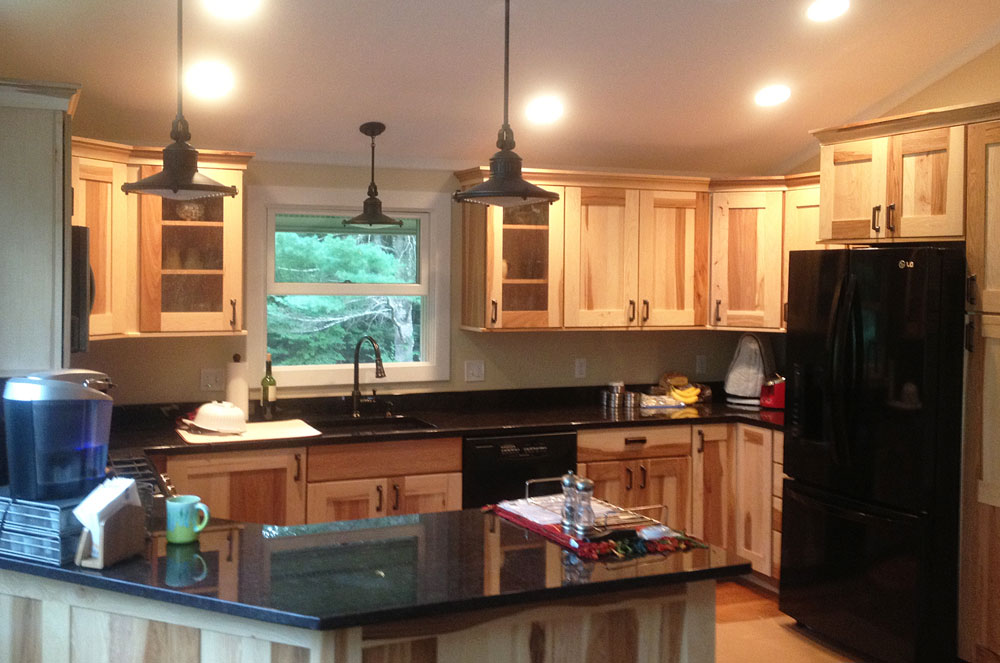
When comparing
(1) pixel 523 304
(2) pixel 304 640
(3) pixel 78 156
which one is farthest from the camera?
(1) pixel 523 304

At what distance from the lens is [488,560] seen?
7.40 ft

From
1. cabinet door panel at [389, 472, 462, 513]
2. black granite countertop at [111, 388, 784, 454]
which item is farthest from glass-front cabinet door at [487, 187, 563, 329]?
cabinet door panel at [389, 472, 462, 513]

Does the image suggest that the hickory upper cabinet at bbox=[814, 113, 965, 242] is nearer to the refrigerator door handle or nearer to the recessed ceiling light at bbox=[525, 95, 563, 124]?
the refrigerator door handle

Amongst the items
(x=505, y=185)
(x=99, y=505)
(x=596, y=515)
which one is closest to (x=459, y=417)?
(x=596, y=515)

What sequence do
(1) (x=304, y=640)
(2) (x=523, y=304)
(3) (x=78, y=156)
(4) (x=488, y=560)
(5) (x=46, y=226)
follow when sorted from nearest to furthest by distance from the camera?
(1) (x=304, y=640), (4) (x=488, y=560), (5) (x=46, y=226), (3) (x=78, y=156), (2) (x=523, y=304)

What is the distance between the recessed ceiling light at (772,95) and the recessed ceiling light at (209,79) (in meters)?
2.37

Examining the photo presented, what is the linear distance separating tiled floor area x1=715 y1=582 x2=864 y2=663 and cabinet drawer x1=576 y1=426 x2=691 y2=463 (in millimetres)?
752

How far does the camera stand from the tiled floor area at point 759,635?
12.6 ft

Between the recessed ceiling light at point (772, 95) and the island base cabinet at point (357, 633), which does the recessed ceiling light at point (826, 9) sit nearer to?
the recessed ceiling light at point (772, 95)

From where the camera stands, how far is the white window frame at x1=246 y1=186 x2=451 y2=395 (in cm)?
438

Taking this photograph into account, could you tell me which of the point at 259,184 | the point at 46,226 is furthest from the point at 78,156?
the point at 259,184

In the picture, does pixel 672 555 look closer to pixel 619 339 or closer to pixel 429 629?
pixel 429 629

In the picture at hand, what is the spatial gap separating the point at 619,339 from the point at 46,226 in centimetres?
301

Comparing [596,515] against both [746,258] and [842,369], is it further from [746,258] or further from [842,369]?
[746,258]
